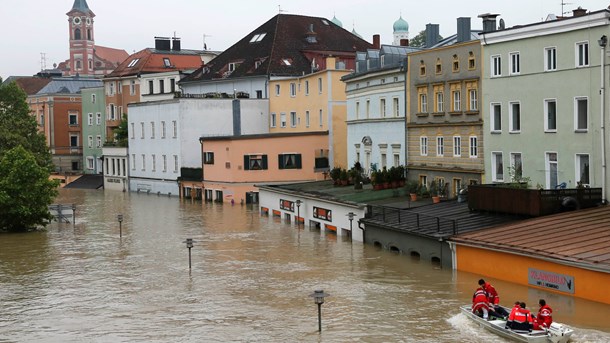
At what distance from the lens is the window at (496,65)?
42094 millimetres

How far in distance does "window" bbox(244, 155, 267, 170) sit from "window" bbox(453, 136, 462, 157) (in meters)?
25.5

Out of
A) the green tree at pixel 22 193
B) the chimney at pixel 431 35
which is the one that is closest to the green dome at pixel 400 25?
the chimney at pixel 431 35

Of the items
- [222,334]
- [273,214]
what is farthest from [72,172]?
[222,334]

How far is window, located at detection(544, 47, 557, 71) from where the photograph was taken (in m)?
38.2

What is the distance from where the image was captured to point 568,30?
1462 inches

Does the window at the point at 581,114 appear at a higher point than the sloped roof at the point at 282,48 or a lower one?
lower

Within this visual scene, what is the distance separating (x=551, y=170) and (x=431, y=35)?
18968 millimetres

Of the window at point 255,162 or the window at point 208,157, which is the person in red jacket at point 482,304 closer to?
the window at point 255,162

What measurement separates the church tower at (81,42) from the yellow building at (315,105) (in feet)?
372

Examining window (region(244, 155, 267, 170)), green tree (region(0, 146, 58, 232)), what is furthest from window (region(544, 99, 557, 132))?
window (region(244, 155, 267, 170))

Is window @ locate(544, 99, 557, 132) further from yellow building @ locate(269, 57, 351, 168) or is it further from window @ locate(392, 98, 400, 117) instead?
yellow building @ locate(269, 57, 351, 168)

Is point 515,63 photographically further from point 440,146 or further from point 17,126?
point 17,126

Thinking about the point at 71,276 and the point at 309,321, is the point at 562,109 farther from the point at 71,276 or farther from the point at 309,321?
the point at 71,276

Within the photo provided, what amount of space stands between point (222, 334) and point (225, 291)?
21.4ft
